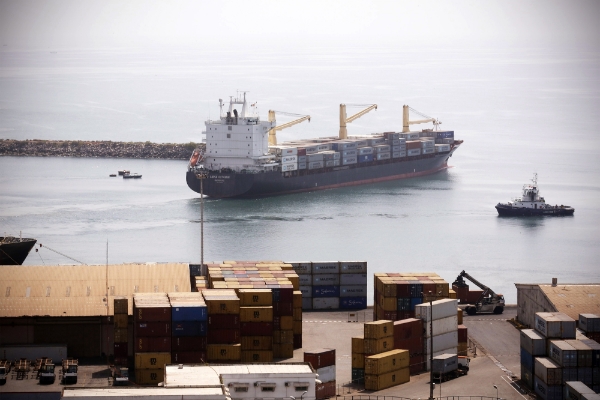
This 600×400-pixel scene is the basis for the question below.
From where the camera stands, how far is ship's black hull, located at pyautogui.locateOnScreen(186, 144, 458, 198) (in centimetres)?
5169

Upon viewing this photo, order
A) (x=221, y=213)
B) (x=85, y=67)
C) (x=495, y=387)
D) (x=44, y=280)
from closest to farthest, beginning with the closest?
(x=495, y=387), (x=44, y=280), (x=221, y=213), (x=85, y=67)

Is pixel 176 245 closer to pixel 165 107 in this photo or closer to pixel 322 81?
pixel 165 107

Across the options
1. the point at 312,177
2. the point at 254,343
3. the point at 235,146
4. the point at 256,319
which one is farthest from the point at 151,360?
the point at 312,177

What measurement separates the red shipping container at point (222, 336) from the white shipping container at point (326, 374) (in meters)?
1.86

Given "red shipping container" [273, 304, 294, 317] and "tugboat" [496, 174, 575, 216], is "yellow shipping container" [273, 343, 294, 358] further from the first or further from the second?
"tugboat" [496, 174, 575, 216]

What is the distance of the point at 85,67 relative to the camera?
17550 centimetres

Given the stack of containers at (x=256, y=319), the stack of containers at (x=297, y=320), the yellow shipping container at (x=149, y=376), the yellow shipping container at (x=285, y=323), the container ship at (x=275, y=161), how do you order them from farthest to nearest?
the container ship at (x=275, y=161) → the stack of containers at (x=297, y=320) → the yellow shipping container at (x=285, y=323) → the stack of containers at (x=256, y=319) → the yellow shipping container at (x=149, y=376)

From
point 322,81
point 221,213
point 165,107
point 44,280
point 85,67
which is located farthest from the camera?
point 85,67

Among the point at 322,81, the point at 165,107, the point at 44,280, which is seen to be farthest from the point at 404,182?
the point at 322,81

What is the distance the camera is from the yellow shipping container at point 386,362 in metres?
20.5

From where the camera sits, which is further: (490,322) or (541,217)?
(541,217)

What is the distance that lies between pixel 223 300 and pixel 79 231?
2246 centimetres

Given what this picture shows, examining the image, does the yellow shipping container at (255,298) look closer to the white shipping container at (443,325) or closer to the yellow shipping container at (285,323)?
the yellow shipping container at (285,323)

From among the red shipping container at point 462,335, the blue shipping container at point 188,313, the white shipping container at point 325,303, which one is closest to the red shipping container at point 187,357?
the blue shipping container at point 188,313
